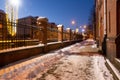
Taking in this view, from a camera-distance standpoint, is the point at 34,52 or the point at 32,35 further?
the point at 32,35

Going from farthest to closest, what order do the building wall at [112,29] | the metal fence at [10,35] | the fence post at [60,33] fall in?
the fence post at [60,33] < the metal fence at [10,35] < the building wall at [112,29]

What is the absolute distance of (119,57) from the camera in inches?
230

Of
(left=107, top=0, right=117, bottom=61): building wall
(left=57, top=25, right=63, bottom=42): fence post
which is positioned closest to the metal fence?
(left=107, top=0, right=117, bottom=61): building wall

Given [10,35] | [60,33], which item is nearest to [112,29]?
[10,35]

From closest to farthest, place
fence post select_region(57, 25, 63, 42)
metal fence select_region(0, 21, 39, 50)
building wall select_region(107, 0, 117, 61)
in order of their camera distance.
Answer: building wall select_region(107, 0, 117, 61) → metal fence select_region(0, 21, 39, 50) → fence post select_region(57, 25, 63, 42)

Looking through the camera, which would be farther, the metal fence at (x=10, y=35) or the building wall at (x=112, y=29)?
the metal fence at (x=10, y=35)

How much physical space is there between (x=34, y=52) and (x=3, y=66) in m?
3.55

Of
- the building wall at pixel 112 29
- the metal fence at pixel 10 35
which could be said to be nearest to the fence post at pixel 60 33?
the metal fence at pixel 10 35

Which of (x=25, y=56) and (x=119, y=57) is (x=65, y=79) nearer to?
(x=119, y=57)

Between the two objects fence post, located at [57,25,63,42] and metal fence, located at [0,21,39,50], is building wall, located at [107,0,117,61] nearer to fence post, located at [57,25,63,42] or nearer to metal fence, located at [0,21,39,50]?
metal fence, located at [0,21,39,50]

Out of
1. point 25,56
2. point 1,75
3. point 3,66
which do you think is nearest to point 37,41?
point 25,56

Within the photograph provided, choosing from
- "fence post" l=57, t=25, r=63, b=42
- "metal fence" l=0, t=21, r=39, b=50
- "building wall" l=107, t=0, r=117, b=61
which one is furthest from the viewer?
"fence post" l=57, t=25, r=63, b=42

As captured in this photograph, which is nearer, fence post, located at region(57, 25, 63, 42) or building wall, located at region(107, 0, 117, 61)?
building wall, located at region(107, 0, 117, 61)

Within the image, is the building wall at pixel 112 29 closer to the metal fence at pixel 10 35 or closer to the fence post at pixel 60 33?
the metal fence at pixel 10 35
